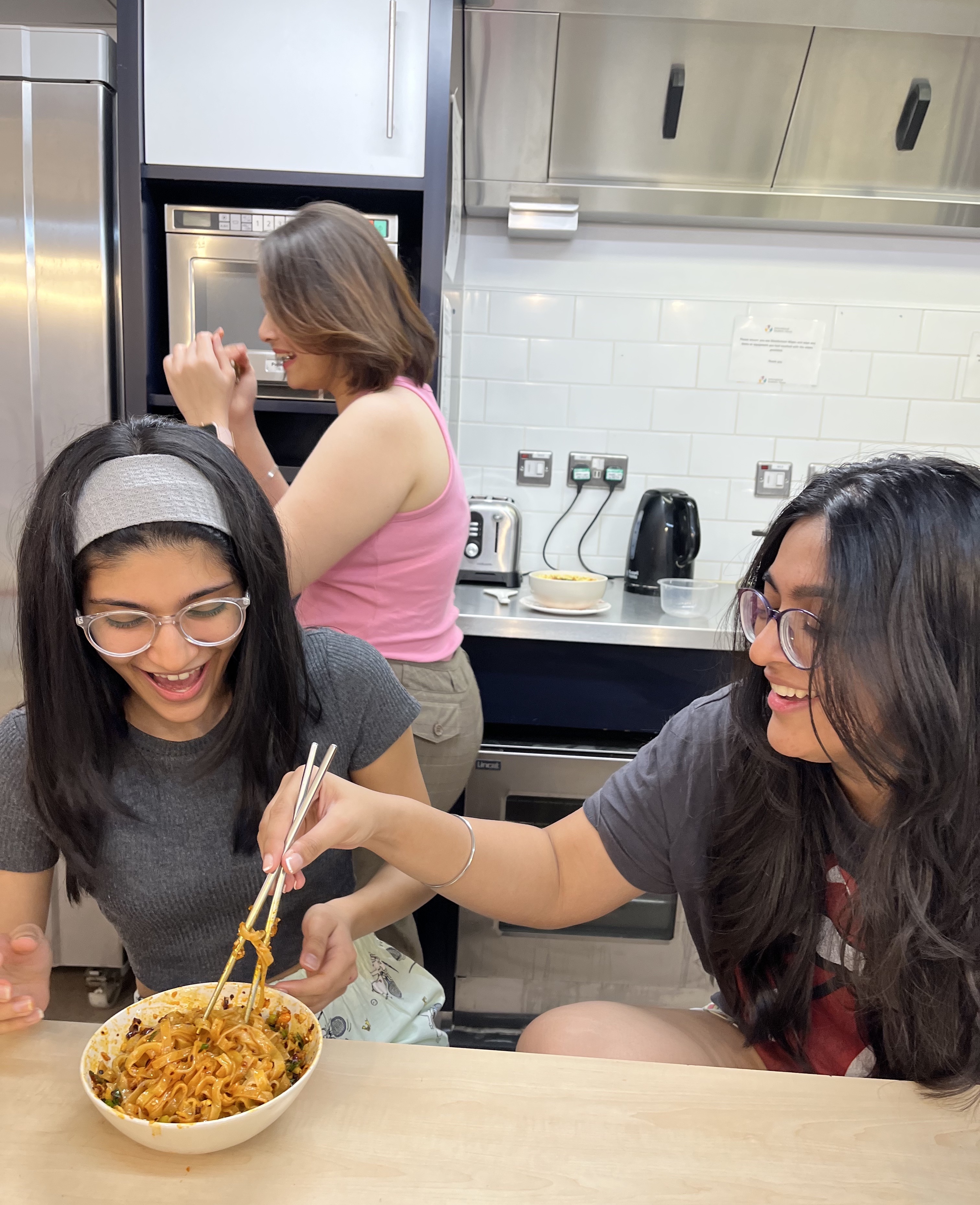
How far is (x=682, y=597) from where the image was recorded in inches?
84.0

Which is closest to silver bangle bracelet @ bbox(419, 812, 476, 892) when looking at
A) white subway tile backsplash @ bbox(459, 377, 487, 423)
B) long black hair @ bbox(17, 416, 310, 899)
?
long black hair @ bbox(17, 416, 310, 899)

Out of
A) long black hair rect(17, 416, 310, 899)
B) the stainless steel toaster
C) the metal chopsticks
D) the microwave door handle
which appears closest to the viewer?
the metal chopsticks

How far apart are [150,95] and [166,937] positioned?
171 centimetres

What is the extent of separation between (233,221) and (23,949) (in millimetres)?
1587

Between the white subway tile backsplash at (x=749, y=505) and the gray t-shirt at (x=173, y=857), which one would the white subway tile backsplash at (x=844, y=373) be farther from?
the gray t-shirt at (x=173, y=857)

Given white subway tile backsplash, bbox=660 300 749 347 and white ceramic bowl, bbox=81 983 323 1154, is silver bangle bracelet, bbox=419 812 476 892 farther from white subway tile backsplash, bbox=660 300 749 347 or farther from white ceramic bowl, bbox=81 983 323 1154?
white subway tile backsplash, bbox=660 300 749 347

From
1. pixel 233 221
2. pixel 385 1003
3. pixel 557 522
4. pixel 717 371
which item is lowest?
pixel 385 1003

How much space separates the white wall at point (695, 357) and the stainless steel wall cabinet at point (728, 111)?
0.34ft

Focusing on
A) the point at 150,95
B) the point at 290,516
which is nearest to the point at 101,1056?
the point at 290,516

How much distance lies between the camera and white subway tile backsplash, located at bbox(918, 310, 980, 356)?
8.21ft

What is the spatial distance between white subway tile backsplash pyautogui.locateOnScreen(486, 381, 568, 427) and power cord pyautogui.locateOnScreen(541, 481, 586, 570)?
0.63 feet

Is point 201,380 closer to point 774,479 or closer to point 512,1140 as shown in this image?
point 512,1140

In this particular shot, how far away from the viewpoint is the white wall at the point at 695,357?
250 cm

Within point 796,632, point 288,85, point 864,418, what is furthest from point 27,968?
point 864,418
